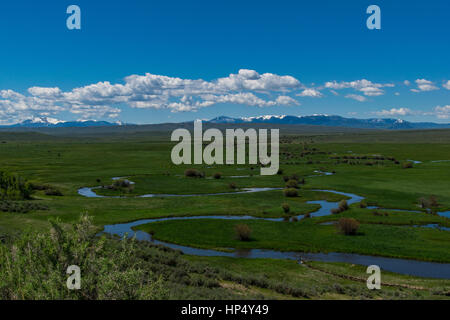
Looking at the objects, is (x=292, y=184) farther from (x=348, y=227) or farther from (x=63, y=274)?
(x=63, y=274)

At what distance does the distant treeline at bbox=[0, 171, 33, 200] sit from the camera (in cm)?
5781

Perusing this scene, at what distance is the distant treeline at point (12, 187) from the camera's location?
57.8 m

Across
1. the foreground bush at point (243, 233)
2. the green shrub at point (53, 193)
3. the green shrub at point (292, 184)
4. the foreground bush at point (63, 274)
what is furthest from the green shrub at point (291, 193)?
the foreground bush at point (63, 274)

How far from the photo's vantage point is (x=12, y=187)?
5916cm

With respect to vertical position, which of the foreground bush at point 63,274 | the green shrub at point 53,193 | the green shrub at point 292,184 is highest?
the foreground bush at point 63,274

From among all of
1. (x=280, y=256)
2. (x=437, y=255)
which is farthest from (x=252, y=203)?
(x=437, y=255)

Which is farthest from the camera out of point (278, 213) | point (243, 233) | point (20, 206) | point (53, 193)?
point (53, 193)

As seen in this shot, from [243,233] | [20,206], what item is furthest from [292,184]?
[20,206]

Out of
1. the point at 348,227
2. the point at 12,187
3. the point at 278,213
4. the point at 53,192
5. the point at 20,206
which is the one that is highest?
the point at 12,187

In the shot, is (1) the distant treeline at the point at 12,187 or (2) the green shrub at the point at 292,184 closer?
(1) the distant treeline at the point at 12,187

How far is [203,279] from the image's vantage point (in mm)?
22719

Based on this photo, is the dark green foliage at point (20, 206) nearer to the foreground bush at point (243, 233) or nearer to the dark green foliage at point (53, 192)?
the dark green foliage at point (53, 192)

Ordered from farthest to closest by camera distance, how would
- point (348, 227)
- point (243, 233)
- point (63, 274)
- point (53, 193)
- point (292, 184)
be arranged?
point (292, 184) → point (53, 193) → point (348, 227) → point (243, 233) → point (63, 274)

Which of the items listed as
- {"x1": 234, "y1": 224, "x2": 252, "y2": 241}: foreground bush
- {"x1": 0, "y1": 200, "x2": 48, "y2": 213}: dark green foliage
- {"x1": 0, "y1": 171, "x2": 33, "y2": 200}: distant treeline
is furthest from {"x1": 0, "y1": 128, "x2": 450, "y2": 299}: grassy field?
{"x1": 0, "y1": 171, "x2": 33, "y2": 200}: distant treeline
